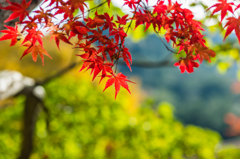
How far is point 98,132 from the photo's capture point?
413 centimetres

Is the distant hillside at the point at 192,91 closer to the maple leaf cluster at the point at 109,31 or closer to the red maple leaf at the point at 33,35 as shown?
the maple leaf cluster at the point at 109,31

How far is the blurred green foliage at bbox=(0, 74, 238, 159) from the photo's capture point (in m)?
3.92

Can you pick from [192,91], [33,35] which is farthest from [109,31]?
[192,91]

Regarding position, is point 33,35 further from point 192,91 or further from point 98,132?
point 192,91

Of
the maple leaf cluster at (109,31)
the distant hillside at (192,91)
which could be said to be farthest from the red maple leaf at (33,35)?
the distant hillside at (192,91)

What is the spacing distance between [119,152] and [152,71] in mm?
19604

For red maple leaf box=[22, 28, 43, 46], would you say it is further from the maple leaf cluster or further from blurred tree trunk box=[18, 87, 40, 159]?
blurred tree trunk box=[18, 87, 40, 159]

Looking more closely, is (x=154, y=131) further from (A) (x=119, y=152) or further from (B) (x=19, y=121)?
(B) (x=19, y=121)

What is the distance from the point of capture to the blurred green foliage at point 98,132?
12.9 feet

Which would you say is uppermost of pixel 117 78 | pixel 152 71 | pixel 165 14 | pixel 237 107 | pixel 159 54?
pixel 165 14

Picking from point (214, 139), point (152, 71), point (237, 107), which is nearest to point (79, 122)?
point (214, 139)

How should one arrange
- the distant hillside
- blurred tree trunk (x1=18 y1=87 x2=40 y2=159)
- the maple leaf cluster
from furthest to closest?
the distant hillside → blurred tree trunk (x1=18 y1=87 x2=40 y2=159) → the maple leaf cluster

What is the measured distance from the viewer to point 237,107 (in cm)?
1817

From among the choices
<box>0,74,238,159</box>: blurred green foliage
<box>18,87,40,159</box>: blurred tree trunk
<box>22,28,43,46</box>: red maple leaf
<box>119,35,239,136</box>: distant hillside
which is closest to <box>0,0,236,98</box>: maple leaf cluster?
<box>22,28,43,46</box>: red maple leaf
